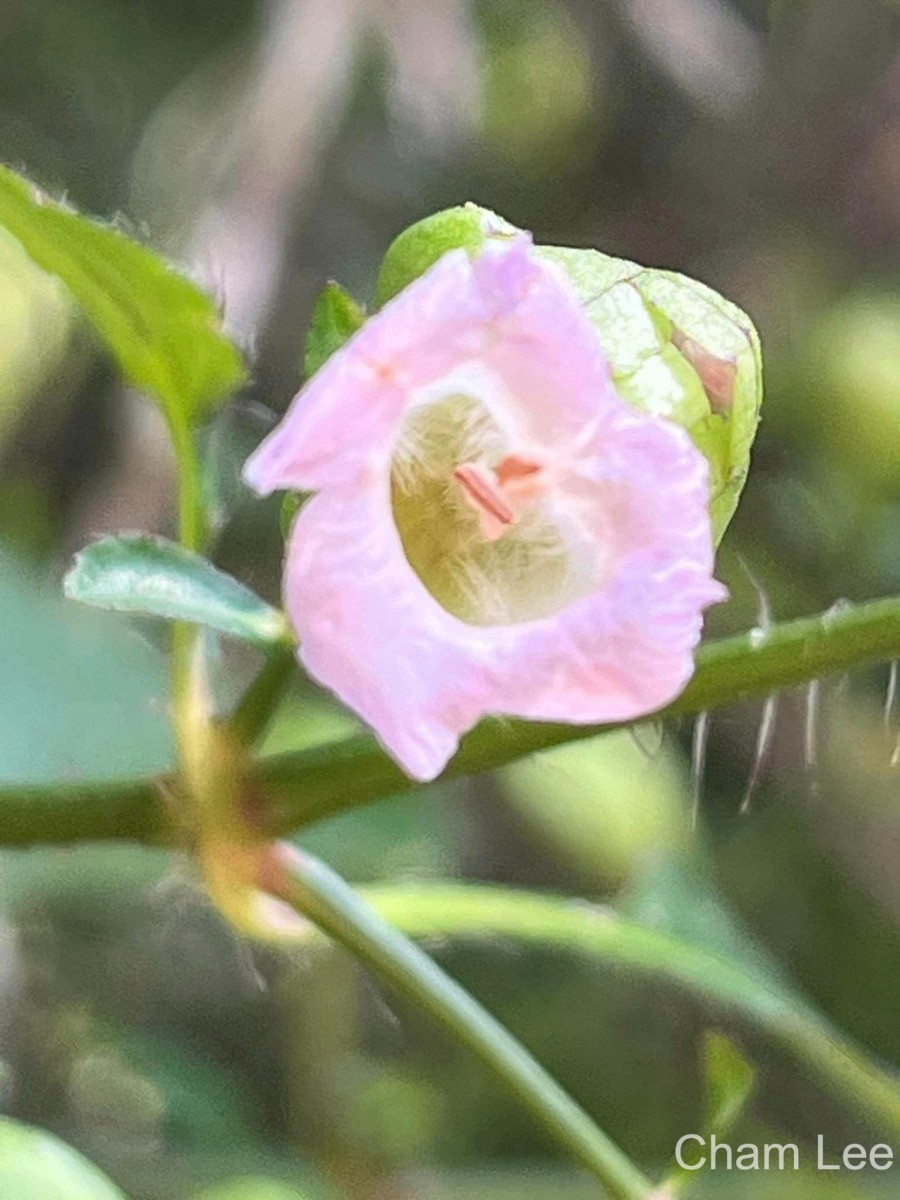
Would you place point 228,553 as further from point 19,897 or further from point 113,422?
point 19,897

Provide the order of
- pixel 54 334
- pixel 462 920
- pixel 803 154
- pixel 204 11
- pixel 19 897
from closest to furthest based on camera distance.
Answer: pixel 462 920, pixel 19 897, pixel 54 334, pixel 204 11, pixel 803 154

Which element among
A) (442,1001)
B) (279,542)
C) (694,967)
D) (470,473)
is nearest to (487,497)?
(470,473)

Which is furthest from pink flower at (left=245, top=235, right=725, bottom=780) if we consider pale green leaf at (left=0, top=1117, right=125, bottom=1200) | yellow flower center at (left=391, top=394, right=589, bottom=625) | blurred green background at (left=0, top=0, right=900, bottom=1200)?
blurred green background at (left=0, top=0, right=900, bottom=1200)

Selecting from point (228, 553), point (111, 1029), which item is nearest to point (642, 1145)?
point (111, 1029)

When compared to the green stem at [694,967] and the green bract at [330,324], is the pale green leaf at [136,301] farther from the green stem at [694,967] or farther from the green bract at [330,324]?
the green stem at [694,967]

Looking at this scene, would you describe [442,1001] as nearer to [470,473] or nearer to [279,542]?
[470,473]

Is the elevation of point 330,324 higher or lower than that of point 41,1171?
higher

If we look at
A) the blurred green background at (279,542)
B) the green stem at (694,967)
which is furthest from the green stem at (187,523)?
the blurred green background at (279,542)
